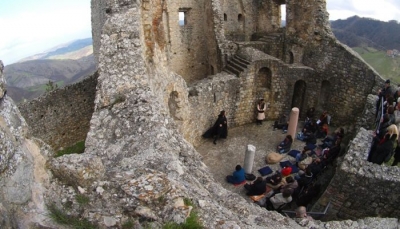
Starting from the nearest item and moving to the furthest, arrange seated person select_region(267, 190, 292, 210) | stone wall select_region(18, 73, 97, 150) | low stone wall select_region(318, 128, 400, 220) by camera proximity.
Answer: low stone wall select_region(318, 128, 400, 220), seated person select_region(267, 190, 292, 210), stone wall select_region(18, 73, 97, 150)

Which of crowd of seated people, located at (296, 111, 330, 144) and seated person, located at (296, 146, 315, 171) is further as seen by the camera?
crowd of seated people, located at (296, 111, 330, 144)

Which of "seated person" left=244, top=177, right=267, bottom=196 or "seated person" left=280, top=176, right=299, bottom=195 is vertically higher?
"seated person" left=280, top=176, right=299, bottom=195

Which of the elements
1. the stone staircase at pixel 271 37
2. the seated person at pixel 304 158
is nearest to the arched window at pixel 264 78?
the stone staircase at pixel 271 37

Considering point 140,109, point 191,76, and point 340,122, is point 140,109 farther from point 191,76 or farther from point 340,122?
point 191,76

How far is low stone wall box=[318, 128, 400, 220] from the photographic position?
275 inches

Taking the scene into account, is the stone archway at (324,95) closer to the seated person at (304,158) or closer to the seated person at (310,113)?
the seated person at (310,113)

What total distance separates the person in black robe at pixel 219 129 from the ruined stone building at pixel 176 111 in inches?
11.7

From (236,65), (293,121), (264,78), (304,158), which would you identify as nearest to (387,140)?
(304,158)

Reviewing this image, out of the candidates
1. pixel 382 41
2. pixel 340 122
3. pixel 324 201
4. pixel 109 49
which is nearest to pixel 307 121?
pixel 340 122

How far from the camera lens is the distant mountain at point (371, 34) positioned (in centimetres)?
5833

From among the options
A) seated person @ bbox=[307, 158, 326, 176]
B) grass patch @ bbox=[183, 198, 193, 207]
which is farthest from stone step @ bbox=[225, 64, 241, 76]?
grass patch @ bbox=[183, 198, 193, 207]

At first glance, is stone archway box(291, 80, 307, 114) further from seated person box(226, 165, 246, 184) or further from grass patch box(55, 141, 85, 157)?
grass patch box(55, 141, 85, 157)

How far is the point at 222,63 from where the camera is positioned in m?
14.8

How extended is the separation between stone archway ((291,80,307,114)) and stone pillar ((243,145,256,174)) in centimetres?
451
